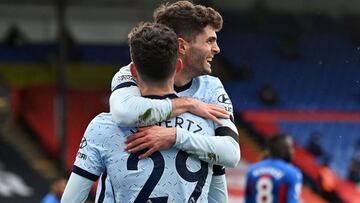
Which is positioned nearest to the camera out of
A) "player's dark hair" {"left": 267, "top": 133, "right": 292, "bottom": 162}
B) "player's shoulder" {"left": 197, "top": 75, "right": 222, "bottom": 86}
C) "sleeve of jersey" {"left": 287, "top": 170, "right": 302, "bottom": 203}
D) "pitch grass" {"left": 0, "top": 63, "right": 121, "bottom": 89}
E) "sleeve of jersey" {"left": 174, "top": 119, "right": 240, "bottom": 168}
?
"sleeve of jersey" {"left": 174, "top": 119, "right": 240, "bottom": 168}

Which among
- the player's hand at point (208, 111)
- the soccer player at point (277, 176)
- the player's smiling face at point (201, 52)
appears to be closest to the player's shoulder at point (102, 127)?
the player's hand at point (208, 111)

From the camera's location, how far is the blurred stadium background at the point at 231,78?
15.4m

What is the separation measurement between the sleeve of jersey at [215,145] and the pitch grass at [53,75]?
44.9 ft

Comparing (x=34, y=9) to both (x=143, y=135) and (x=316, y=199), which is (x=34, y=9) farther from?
(x=143, y=135)

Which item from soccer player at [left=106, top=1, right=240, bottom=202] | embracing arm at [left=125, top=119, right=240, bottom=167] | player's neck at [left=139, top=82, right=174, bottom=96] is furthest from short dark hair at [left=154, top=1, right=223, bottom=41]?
embracing arm at [left=125, top=119, right=240, bottom=167]

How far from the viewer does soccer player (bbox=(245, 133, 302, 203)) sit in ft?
21.9

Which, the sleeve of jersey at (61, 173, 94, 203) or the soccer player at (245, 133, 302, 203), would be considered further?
the soccer player at (245, 133, 302, 203)

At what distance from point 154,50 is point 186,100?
9.2 inches

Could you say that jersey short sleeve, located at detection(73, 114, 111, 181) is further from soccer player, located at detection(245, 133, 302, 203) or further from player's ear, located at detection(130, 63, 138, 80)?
soccer player, located at detection(245, 133, 302, 203)

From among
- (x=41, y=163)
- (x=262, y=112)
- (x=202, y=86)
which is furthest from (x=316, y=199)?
(x=202, y=86)

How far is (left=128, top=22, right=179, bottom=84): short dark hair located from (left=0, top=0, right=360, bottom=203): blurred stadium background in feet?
38.0

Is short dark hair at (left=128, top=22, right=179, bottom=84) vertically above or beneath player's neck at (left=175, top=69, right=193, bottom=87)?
above

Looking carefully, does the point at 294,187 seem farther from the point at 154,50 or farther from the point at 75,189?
the point at 154,50

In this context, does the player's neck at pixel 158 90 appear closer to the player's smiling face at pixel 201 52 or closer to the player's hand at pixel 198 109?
the player's hand at pixel 198 109
